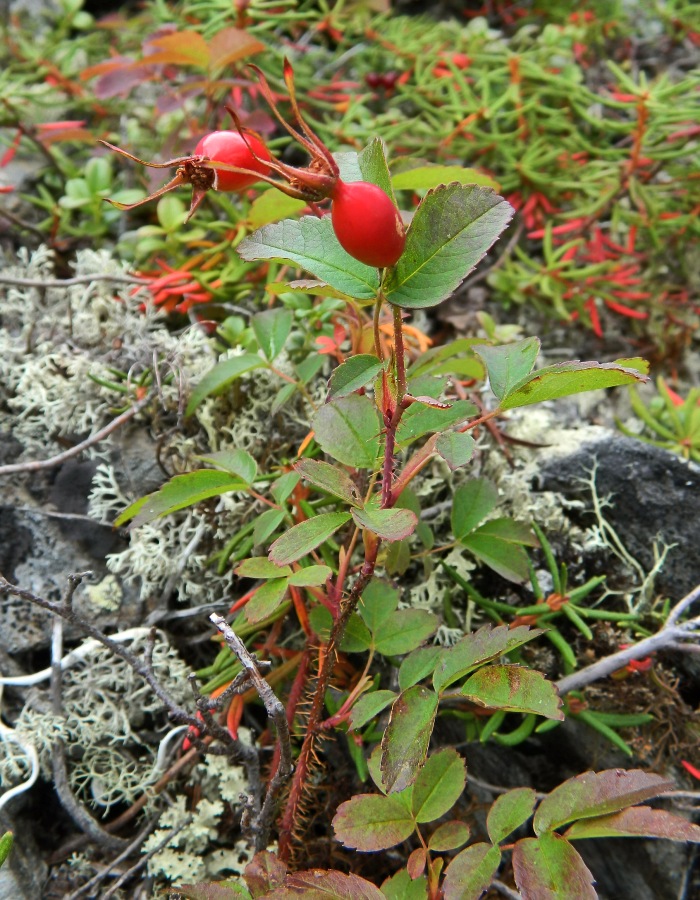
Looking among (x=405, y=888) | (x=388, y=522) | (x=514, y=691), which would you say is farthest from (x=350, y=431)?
(x=405, y=888)

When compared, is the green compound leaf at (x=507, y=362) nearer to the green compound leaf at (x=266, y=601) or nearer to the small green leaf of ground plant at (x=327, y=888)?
the green compound leaf at (x=266, y=601)

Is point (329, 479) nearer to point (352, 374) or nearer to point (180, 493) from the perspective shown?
point (352, 374)

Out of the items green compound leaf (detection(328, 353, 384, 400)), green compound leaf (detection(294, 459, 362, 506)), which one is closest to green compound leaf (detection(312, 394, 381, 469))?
green compound leaf (detection(294, 459, 362, 506))

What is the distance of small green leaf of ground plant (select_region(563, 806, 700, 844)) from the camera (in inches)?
34.5

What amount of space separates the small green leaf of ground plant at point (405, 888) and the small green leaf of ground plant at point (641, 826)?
201mm

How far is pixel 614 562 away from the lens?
1460mm

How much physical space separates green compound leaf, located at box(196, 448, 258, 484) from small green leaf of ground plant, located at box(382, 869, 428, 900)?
61 centimetres

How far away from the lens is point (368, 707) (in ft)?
3.27

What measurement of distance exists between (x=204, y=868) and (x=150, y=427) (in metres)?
0.86

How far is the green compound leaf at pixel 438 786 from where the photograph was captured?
99cm

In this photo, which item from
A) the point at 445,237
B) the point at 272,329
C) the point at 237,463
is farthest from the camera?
the point at 272,329

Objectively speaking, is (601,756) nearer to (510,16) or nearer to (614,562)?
(614,562)

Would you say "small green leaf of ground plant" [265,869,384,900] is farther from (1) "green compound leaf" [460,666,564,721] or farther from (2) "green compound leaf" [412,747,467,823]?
(1) "green compound leaf" [460,666,564,721]

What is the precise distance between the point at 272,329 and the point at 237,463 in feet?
1.01
